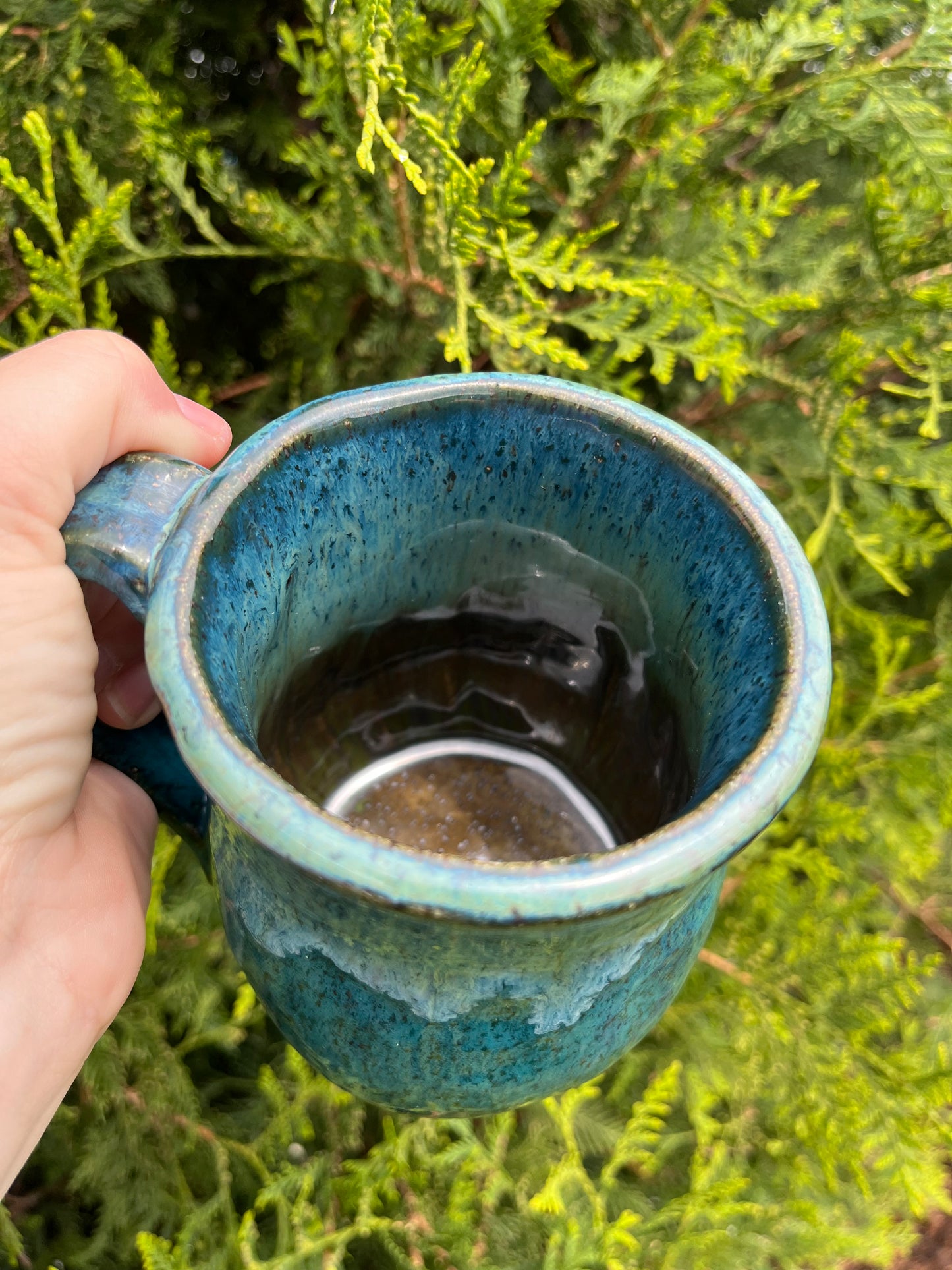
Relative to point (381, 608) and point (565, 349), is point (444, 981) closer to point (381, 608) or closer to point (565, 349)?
point (381, 608)

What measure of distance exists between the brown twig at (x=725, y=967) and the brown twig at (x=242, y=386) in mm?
1016

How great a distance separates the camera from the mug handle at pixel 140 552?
671 millimetres

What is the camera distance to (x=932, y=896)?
1823 millimetres

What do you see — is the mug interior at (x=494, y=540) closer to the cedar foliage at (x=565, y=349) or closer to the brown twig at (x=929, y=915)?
the cedar foliage at (x=565, y=349)

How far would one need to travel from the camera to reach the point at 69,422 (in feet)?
2.50

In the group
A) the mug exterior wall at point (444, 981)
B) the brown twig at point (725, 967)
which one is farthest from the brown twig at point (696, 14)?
the brown twig at point (725, 967)

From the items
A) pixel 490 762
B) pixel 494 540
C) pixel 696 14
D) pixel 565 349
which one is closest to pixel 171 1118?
pixel 490 762

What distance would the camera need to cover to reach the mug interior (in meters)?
0.67

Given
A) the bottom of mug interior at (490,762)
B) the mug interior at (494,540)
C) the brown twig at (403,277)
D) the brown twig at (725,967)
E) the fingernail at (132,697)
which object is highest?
the brown twig at (403,277)

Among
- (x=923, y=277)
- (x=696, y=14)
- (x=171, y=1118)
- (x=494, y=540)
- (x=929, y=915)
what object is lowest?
(x=929, y=915)

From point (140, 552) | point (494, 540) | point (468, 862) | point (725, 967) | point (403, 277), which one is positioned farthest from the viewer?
point (725, 967)

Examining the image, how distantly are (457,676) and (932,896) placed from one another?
1266 millimetres

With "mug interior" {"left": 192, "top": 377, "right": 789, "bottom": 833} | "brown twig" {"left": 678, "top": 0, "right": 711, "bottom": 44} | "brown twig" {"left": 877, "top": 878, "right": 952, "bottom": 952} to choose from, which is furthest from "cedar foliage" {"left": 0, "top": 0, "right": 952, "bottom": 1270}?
"brown twig" {"left": 877, "top": 878, "right": 952, "bottom": 952}

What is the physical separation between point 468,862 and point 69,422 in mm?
520
